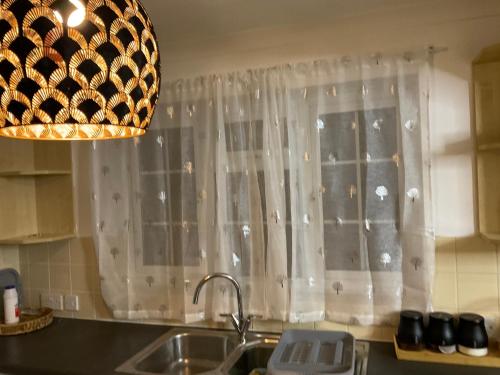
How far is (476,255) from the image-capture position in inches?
60.6

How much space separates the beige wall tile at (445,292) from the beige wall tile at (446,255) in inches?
1.0

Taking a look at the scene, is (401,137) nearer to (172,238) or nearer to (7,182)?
(172,238)

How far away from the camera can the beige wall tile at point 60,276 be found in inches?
82.6

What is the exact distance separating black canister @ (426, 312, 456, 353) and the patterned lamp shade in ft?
4.60

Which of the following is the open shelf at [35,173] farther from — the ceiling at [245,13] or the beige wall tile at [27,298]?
the ceiling at [245,13]

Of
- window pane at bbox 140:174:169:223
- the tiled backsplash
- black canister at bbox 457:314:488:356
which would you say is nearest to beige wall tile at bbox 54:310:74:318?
the tiled backsplash

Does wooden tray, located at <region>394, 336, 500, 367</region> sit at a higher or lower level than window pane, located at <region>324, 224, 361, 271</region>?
lower

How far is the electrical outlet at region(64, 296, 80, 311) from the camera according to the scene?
2076 mm

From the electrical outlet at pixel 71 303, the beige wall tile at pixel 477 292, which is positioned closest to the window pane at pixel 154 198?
the electrical outlet at pixel 71 303

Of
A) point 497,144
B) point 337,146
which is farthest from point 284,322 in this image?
point 497,144

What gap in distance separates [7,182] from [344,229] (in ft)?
5.82

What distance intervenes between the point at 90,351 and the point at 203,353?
49cm

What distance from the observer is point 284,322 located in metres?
1.76

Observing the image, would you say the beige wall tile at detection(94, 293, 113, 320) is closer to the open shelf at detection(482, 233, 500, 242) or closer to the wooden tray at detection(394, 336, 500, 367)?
the wooden tray at detection(394, 336, 500, 367)
